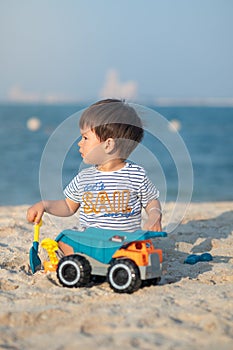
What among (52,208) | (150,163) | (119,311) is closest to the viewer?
(119,311)

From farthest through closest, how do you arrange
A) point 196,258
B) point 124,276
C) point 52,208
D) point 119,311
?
point 196,258 < point 52,208 < point 124,276 < point 119,311

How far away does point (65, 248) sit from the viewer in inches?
129

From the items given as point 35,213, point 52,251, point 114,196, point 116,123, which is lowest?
point 52,251

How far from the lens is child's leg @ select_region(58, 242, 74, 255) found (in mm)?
3225

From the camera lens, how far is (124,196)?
339 cm

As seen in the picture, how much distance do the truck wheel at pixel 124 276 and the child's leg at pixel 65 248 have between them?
1.07ft

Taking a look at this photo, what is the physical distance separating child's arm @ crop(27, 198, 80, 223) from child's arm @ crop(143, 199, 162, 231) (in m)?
0.49


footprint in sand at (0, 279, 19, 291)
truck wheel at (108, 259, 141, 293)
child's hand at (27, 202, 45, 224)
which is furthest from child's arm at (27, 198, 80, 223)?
truck wheel at (108, 259, 141, 293)

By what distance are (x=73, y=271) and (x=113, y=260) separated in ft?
0.78

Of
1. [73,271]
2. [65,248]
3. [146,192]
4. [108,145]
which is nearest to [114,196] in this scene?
[146,192]

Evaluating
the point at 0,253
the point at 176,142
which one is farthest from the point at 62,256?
the point at 176,142

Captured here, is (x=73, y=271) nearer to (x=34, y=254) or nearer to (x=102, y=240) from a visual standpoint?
(x=102, y=240)

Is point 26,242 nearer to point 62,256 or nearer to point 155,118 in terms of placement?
point 62,256

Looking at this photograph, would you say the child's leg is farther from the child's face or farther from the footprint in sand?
the child's face
